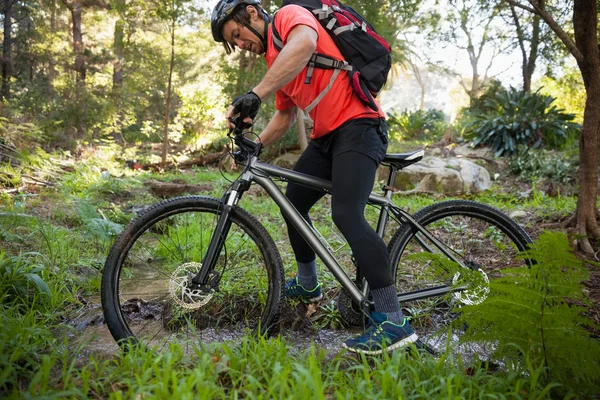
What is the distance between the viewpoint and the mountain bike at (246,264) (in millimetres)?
2193

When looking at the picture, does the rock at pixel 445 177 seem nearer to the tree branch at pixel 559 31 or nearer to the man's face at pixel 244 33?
the tree branch at pixel 559 31

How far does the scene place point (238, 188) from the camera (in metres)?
2.28

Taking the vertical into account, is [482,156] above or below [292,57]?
below

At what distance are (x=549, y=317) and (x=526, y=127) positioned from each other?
31.3 ft

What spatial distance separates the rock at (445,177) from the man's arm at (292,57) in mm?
5600

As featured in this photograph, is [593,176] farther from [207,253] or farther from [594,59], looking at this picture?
[207,253]

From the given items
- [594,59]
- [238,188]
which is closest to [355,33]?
[238,188]

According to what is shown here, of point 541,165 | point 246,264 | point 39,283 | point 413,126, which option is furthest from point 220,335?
point 413,126

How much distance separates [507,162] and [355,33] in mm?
8161

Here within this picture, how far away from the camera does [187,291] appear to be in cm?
225

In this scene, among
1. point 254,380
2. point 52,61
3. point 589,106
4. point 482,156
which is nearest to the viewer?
point 254,380

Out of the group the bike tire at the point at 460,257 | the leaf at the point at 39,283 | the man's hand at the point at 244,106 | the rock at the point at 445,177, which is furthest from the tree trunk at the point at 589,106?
the leaf at the point at 39,283

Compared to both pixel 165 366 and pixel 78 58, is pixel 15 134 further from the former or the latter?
pixel 78 58

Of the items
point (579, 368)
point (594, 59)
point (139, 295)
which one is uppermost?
point (594, 59)
